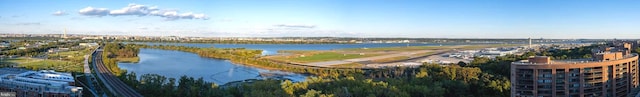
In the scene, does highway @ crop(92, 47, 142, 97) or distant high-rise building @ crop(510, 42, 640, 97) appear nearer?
distant high-rise building @ crop(510, 42, 640, 97)

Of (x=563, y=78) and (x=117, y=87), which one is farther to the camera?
(x=117, y=87)

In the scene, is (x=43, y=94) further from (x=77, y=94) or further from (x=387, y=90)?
(x=387, y=90)

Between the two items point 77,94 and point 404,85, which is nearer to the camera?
point 77,94

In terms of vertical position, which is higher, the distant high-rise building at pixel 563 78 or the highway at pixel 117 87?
the distant high-rise building at pixel 563 78

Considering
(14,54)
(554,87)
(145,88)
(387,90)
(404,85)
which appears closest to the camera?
(554,87)

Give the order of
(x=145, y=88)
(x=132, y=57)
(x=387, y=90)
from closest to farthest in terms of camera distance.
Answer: (x=387, y=90), (x=145, y=88), (x=132, y=57)

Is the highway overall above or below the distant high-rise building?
below

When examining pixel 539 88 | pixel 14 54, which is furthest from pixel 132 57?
pixel 539 88

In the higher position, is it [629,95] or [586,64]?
[586,64]

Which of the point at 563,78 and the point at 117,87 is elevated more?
the point at 563,78

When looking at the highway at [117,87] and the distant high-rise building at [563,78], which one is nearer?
the distant high-rise building at [563,78]
